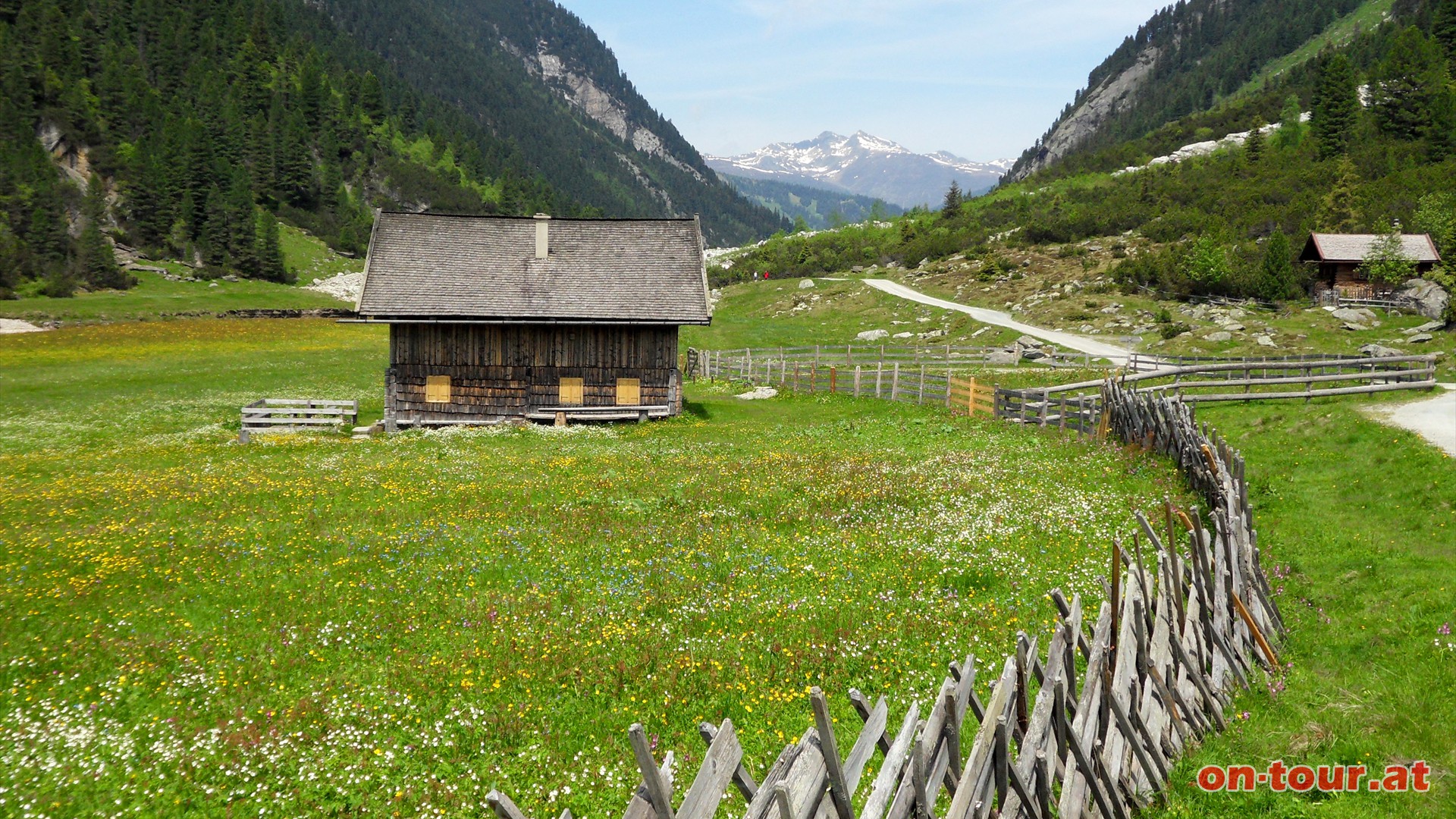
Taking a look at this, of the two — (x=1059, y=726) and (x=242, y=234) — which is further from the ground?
(x=242, y=234)

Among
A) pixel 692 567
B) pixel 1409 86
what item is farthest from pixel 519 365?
pixel 1409 86

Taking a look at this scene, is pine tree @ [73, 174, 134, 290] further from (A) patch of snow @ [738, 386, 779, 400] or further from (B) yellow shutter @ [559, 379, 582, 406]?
(A) patch of snow @ [738, 386, 779, 400]

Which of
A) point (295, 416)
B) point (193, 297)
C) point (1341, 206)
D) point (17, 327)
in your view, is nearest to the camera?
point (295, 416)

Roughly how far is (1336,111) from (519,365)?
4349 inches

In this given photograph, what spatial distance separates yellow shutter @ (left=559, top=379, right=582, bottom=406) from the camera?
→ 1296 inches

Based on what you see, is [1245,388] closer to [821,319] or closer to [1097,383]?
[1097,383]

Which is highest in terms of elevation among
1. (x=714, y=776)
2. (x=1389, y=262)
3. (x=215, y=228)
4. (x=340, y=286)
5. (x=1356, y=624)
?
(x=215, y=228)

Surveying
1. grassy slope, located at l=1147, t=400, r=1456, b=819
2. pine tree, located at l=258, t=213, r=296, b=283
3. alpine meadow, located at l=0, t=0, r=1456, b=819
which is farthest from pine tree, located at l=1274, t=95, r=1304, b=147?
pine tree, located at l=258, t=213, r=296, b=283

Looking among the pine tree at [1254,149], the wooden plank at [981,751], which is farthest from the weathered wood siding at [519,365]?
the pine tree at [1254,149]

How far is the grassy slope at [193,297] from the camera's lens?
241 feet

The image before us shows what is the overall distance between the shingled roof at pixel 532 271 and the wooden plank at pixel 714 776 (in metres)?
29.0

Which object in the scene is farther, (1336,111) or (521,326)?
(1336,111)

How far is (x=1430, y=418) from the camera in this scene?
2033cm

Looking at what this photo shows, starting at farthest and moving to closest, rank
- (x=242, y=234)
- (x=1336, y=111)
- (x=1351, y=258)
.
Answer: (x=242, y=234) → (x=1336, y=111) → (x=1351, y=258)
